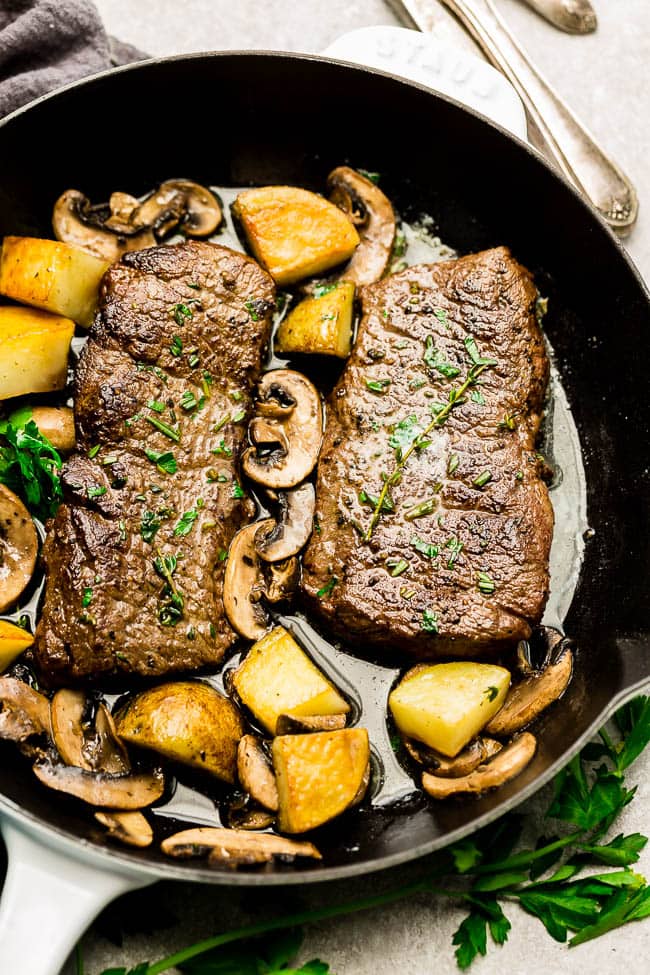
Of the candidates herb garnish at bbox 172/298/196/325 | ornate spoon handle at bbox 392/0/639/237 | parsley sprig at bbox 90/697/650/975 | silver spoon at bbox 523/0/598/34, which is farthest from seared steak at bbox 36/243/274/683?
silver spoon at bbox 523/0/598/34

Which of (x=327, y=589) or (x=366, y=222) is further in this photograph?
(x=366, y=222)

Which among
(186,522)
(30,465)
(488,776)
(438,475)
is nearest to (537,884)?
(488,776)

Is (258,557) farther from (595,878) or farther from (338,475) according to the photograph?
(595,878)

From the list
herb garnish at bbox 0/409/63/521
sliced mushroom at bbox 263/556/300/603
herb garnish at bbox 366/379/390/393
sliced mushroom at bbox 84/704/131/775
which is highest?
herb garnish at bbox 366/379/390/393

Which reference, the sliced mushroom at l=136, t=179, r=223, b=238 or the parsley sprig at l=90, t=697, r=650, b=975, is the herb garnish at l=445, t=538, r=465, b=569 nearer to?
the parsley sprig at l=90, t=697, r=650, b=975

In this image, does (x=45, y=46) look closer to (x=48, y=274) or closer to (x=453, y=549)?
(x=48, y=274)

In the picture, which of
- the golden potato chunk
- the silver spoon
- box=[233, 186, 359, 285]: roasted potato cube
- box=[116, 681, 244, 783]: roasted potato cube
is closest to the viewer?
box=[116, 681, 244, 783]: roasted potato cube

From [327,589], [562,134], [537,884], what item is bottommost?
[537,884]
